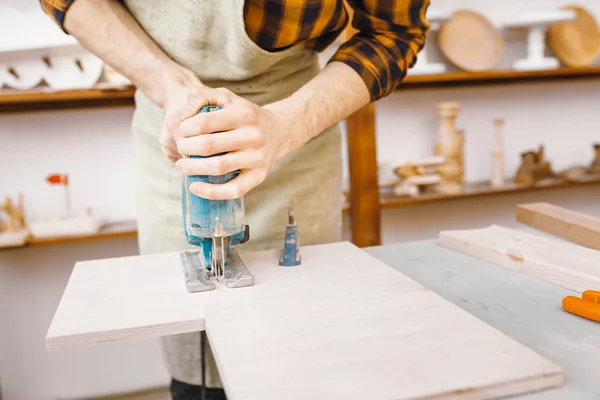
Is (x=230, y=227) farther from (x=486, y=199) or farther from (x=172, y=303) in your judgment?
(x=486, y=199)

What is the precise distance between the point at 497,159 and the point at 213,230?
2.09 meters

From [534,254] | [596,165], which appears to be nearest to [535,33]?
[596,165]

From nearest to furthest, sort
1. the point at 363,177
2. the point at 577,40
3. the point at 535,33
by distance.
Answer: the point at 363,177, the point at 535,33, the point at 577,40

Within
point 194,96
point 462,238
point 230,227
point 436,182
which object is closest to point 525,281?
point 462,238

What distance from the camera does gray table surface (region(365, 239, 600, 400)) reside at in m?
0.64

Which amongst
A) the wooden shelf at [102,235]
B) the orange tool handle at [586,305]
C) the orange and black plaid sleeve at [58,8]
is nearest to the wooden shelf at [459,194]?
the wooden shelf at [102,235]

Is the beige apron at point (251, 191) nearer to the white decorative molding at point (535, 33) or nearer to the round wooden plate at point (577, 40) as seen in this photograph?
the white decorative molding at point (535, 33)

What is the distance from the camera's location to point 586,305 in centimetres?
79

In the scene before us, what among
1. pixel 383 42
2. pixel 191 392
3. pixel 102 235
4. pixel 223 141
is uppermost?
pixel 383 42

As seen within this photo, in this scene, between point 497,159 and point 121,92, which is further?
point 497,159

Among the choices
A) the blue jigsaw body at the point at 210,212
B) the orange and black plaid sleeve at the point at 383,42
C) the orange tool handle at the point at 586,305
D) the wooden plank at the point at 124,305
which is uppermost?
the orange and black plaid sleeve at the point at 383,42

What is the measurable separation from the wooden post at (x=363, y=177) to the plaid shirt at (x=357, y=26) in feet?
3.60

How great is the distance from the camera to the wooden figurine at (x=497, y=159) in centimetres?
269

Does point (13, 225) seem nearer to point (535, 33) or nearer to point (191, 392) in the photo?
point (191, 392)
